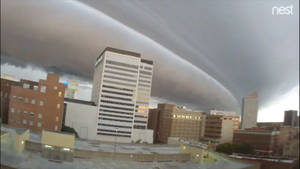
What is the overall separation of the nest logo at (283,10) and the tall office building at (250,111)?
758mm

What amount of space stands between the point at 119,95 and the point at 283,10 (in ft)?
5.51

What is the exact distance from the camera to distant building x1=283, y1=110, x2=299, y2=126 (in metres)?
1.82

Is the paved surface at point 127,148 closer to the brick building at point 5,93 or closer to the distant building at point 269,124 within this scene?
the brick building at point 5,93

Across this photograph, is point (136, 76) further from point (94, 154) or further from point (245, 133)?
point (245, 133)

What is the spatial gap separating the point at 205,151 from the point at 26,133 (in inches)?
78.5

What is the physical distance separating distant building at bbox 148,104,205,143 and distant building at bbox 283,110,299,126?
0.93 m

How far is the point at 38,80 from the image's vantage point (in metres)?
2.53

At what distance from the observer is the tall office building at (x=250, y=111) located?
6.70 feet

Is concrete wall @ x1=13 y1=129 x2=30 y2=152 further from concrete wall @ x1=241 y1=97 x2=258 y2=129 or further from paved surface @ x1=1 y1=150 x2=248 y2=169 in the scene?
concrete wall @ x1=241 y1=97 x2=258 y2=129

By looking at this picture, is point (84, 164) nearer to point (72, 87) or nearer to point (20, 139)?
point (20, 139)

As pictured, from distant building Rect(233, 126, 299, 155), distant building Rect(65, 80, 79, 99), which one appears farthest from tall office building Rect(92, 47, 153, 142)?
distant building Rect(233, 126, 299, 155)

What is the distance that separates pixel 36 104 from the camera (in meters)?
2.35

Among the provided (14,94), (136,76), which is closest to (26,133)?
(14,94)

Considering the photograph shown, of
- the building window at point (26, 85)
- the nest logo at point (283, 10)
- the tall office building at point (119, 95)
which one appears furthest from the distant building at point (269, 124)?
the building window at point (26, 85)
